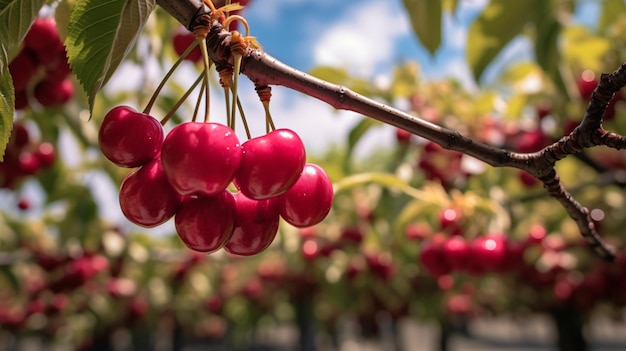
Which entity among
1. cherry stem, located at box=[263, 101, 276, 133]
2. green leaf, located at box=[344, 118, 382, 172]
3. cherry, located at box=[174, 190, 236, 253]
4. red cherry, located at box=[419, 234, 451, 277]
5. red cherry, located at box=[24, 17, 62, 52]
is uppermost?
green leaf, located at box=[344, 118, 382, 172]

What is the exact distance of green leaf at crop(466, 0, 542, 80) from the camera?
210 cm

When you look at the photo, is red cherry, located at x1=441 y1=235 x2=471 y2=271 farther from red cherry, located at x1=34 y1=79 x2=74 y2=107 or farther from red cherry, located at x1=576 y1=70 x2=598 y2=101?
red cherry, located at x1=34 y1=79 x2=74 y2=107

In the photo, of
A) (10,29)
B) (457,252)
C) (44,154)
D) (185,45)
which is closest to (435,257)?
(457,252)

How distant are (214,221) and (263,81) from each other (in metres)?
0.25

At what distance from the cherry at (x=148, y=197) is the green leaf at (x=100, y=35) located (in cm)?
15

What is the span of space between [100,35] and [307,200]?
18.4 inches

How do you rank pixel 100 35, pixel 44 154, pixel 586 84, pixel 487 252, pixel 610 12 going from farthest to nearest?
1. pixel 610 12
2. pixel 586 84
3. pixel 44 154
4. pixel 487 252
5. pixel 100 35

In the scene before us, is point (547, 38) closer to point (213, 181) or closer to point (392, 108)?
point (392, 108)

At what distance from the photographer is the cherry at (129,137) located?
905mm

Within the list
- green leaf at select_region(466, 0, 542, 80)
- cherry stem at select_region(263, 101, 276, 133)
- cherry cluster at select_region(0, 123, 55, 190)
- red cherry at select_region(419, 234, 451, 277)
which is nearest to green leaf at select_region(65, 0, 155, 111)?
Answer: cherry stem at select_region(263, 101, 276, 133)

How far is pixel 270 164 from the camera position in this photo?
85cm

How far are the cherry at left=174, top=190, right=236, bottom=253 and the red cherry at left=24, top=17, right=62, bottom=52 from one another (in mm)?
862

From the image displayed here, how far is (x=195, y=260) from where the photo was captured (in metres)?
6.54

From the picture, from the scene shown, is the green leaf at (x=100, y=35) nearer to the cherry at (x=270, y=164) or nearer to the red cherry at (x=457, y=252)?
the cherry at (x=270, y=164)
